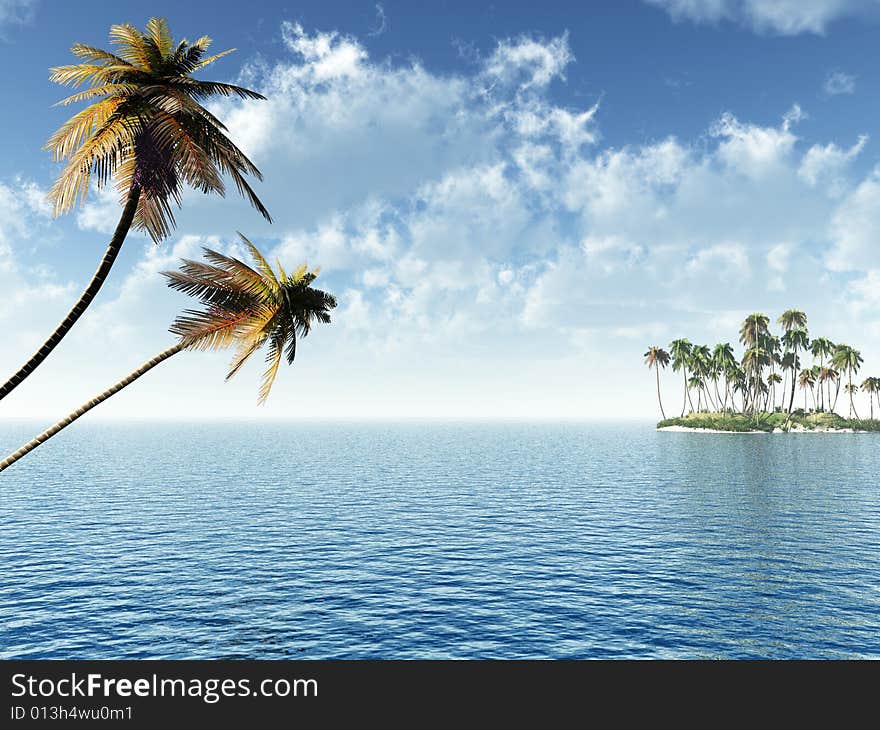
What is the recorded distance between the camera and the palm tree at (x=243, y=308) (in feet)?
61.6

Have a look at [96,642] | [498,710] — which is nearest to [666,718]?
[498,710]

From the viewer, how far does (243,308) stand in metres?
19.5

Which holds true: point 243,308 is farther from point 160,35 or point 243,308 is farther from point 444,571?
point 444,571

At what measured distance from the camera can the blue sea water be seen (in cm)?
2702

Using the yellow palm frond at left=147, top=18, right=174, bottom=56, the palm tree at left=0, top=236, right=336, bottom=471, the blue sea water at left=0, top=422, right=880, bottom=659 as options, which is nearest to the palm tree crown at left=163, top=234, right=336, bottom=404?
the palm tree at left=0, top=236, right=336, bottom=471

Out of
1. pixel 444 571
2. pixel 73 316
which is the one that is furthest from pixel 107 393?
pixel 444 571

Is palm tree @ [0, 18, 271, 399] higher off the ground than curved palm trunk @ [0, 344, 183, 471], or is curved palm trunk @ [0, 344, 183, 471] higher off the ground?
palm tree @ [0, 18, 271, 399]

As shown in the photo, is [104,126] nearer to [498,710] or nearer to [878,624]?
[498,710]

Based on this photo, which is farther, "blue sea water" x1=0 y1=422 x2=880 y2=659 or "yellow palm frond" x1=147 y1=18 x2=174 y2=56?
"blue sea water" x1=0 y1=422 x2=880 y2=659

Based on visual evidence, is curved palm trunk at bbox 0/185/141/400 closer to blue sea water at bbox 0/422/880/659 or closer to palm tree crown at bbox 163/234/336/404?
palm tree crown at bbox 163/234/336/404

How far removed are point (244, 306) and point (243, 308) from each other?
80 mm

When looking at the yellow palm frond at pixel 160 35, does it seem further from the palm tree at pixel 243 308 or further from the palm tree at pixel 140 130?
the palm tree at pixel 243 308

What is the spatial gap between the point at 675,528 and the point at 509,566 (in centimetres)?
2017

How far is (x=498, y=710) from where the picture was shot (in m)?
14.1
